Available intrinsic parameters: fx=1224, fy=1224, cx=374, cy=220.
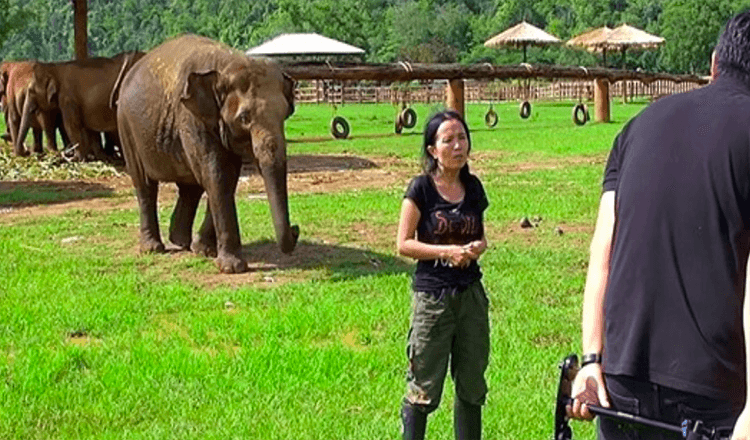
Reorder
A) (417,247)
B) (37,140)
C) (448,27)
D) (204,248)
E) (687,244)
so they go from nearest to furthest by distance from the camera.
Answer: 1. (687,244)
2. (417,247)
3. (204,248)
4. (37,140)
5. (448,27)

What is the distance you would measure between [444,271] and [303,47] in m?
41.0

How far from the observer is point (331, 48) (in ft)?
149

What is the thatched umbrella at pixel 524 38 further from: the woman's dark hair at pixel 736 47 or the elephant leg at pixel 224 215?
the woman's dark hair at pixel 736 47

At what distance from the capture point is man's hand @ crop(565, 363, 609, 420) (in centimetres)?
329

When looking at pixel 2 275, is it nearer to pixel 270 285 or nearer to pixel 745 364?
pixel 270 285

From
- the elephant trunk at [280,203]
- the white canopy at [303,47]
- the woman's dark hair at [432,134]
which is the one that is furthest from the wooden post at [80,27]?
the woman's dark hair at [432,134]

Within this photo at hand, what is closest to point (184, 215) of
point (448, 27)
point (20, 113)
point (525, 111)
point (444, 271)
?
point (444, 271)

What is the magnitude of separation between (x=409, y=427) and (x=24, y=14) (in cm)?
3597

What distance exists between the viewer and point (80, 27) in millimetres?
25438

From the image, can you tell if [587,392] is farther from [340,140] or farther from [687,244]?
[340,140]

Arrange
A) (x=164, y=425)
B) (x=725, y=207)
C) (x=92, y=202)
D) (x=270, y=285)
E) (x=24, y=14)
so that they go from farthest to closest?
(x=24, y=14) < (x=92, y=202) < (x=270, y=285) < (x=164, y=425) < (x=725, y=207)

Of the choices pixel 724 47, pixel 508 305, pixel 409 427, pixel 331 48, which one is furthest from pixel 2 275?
pixel 331 48

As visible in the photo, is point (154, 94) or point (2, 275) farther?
point (154, 94)

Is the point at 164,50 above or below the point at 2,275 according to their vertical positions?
above
